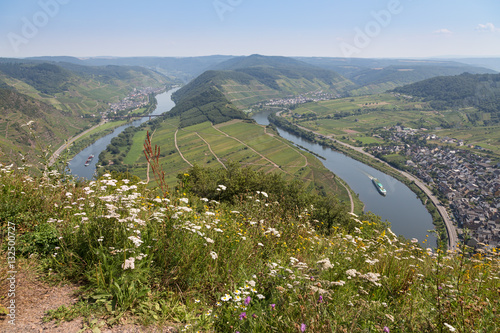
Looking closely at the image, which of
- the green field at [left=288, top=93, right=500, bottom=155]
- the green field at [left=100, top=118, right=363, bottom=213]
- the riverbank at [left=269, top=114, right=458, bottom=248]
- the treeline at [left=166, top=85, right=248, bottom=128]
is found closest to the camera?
the riverbank at [left=269, top=114, right=458, bottom=248]

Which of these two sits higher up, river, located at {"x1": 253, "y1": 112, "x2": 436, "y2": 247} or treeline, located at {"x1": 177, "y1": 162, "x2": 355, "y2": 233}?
treeline, located at {"x1": 177, "y1": 162, "x2": 355, "y2": 233}

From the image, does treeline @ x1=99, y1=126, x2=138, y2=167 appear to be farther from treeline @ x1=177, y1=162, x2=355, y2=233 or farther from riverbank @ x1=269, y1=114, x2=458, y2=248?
riverbank @ x1=269, y1=114, x2=458, y2=248

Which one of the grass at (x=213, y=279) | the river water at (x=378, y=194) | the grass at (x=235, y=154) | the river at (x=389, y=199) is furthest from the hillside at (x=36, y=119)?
the river at (x=389, y=199)

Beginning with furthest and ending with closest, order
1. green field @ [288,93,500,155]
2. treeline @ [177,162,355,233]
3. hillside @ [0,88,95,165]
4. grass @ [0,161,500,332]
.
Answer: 1. green field @ [288,93,500,155]
2. hillside @ [0,88,95,165]
3. treeline @ [177,162,355,233]
4. grass @ [0,161,500,332]

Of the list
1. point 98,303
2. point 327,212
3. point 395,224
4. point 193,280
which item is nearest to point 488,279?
point 193,280

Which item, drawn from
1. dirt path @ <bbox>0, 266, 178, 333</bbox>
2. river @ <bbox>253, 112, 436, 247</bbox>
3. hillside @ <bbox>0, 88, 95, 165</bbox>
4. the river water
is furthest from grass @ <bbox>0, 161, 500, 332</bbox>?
hillside @ <bbox>0, 88, 95, 165</bbox>

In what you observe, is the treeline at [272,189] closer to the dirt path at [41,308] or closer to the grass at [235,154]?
the dirt path at [41,308]

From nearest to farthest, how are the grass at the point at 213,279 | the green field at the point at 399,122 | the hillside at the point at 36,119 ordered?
1. the grass at the point at 213,279
2. the hillside at the point at 36,119
3. the green field at the point at 399,122
